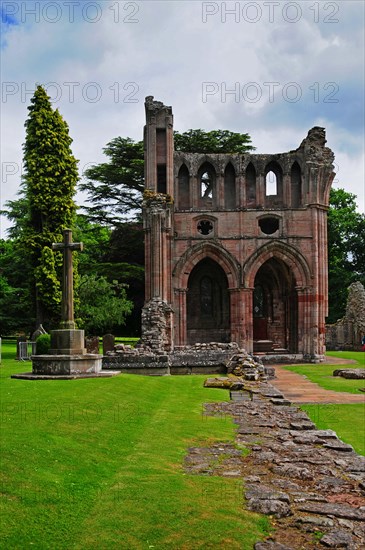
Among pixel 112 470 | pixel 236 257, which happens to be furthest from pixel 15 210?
pixel 112 470

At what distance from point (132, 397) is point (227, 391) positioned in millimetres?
4001

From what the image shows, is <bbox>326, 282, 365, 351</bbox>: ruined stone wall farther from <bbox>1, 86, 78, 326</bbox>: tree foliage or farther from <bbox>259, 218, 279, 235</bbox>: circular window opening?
<bbox>1, 86, 78, 326</bbox>: tree foliage

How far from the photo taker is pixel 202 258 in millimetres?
36562

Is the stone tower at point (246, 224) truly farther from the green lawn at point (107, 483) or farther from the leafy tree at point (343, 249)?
the green lawn at point (107, 483)

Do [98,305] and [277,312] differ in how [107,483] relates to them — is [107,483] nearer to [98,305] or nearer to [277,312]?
[98,305]

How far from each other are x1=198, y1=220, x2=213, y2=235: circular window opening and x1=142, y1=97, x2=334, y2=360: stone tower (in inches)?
1.0

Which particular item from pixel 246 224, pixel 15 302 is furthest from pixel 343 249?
pixel 15 302

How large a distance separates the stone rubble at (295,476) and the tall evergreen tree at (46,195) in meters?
21.4

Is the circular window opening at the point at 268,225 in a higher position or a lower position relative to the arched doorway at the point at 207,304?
higher

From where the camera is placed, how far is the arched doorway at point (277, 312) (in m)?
→ 37.2

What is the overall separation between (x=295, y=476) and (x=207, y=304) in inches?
1297

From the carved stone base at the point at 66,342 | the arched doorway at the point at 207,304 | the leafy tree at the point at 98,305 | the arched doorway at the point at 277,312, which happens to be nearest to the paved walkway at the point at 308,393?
the carved stone base at the point at 66,342

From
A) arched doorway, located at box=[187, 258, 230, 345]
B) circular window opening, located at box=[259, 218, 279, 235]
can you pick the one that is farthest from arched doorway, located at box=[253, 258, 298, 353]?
arched doorway, located at box=[187, 258, 230, 345]

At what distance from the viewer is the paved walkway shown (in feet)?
54.5
